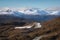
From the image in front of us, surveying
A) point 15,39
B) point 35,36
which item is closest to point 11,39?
point 15,39

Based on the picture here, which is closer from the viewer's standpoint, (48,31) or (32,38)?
(32,38)

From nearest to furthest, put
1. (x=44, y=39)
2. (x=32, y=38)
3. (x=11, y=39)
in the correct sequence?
1. (x=44, y=39)
2. (x=32, y=38)
3. (x=11, y=39)

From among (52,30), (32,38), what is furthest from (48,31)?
(32,38)

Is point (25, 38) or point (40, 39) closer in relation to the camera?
point (40, 39)

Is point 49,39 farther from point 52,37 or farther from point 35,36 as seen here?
point 35,36

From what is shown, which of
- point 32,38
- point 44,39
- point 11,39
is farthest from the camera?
point 11,39

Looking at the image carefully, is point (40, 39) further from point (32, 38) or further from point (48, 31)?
point (48, 31)

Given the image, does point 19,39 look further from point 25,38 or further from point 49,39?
point 49,39
